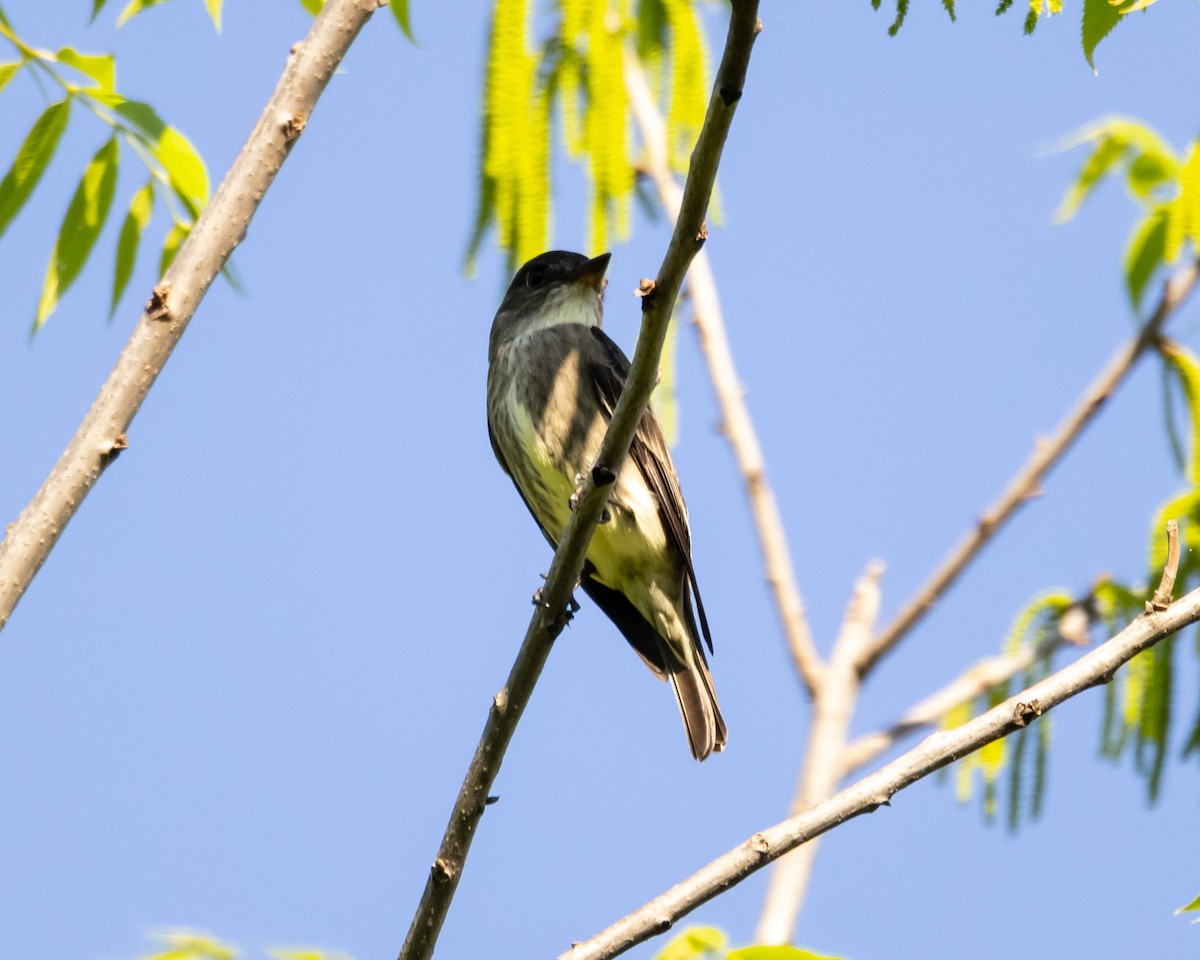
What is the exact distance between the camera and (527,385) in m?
5.34

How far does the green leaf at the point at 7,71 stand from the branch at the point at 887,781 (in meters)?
2.04

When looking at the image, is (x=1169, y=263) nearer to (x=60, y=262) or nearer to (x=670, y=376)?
(x=670, y=376)

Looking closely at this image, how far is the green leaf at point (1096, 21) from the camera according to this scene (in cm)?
234

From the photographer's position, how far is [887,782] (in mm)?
2686

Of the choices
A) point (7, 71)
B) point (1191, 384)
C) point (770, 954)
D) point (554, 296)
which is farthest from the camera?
point (554, 296)

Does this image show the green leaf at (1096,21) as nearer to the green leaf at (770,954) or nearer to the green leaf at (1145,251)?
the green leaf at (770,954)

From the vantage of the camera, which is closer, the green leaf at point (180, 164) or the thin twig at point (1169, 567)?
the thin twig at point (1169, 567)

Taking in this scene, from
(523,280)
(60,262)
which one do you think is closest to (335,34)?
(60,262)

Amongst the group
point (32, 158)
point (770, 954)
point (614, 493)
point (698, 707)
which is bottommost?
point (770, 954)

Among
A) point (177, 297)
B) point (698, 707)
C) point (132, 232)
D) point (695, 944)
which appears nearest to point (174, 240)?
point (132, 232)

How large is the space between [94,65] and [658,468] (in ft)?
Answer: 8.73

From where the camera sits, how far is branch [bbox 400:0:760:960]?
2.34 metres

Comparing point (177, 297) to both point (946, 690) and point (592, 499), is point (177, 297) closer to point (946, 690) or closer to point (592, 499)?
point (592, 499)

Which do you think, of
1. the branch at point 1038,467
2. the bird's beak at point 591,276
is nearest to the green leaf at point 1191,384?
the branch at point 1038,467
